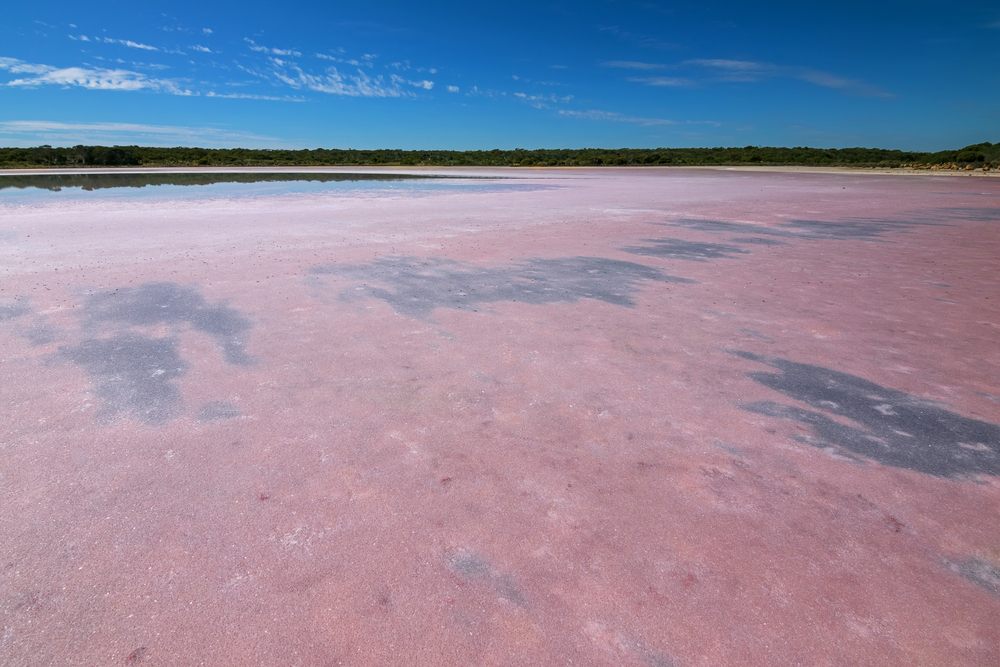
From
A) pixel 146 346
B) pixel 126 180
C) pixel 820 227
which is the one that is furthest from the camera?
pixel 126 180

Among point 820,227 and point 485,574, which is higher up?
point 820,227

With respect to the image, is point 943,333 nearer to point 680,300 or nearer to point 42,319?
point 680,300

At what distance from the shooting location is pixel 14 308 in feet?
18.0

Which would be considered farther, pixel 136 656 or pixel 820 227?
pixel 820 227

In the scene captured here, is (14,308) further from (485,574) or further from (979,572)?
(979,572)

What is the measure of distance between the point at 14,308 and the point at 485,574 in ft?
19.7

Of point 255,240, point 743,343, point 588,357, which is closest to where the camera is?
point 588,357

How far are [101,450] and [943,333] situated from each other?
21.8 ft

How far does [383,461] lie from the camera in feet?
9.66

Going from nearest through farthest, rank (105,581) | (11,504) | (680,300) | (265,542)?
(105,581)
(265,542)
(11,504)
(680,300)

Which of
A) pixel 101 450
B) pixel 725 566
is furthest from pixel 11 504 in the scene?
pixel 725 566

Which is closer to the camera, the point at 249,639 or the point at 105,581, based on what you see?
the point at 249,639

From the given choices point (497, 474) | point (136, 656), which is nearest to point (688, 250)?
point (497, 474)

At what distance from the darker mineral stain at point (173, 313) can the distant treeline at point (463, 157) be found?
55.3 m
